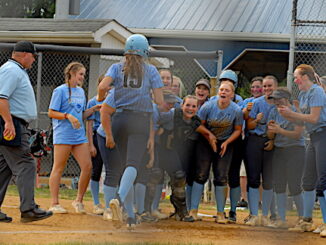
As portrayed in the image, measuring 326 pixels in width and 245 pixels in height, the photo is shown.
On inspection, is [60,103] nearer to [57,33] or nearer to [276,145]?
[276,145]

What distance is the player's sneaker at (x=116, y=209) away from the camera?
15.1 ft

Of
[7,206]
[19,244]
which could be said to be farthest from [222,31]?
[7,206]

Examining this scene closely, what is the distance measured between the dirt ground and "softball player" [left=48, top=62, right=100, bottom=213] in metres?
0.36

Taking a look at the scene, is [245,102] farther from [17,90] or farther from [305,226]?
[17,90]

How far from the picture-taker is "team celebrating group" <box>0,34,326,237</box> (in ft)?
18.6

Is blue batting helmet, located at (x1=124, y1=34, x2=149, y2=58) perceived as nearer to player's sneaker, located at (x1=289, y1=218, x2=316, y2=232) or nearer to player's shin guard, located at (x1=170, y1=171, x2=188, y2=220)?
player's shin guard, located at (x1=170, y1=171, x2=188, y2=220)

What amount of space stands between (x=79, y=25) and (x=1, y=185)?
465 centimetres

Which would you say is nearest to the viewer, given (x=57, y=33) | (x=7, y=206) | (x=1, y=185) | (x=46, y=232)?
(x=46, y=232)

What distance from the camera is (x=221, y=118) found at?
615cm

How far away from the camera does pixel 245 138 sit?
6.35 metres

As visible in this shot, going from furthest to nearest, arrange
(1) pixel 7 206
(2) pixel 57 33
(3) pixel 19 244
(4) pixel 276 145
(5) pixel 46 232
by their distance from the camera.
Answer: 1. (2) pixel 57 33
2. (1) pixel 7 206
3. (4) pixel 276 145
4. (5) pixel 46 232
5. (3) pixel 19 244

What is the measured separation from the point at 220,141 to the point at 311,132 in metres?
0.95

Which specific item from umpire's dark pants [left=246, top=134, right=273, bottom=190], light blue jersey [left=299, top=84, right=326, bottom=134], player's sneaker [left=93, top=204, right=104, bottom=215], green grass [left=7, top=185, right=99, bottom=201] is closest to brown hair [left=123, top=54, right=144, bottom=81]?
light blue jersey [left=299, top=84, right=326, bottom=134]

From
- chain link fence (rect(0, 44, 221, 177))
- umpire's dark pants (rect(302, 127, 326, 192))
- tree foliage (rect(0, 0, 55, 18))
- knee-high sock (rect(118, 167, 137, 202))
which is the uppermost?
chain link fence (rect(0, 44, 221, 177))
